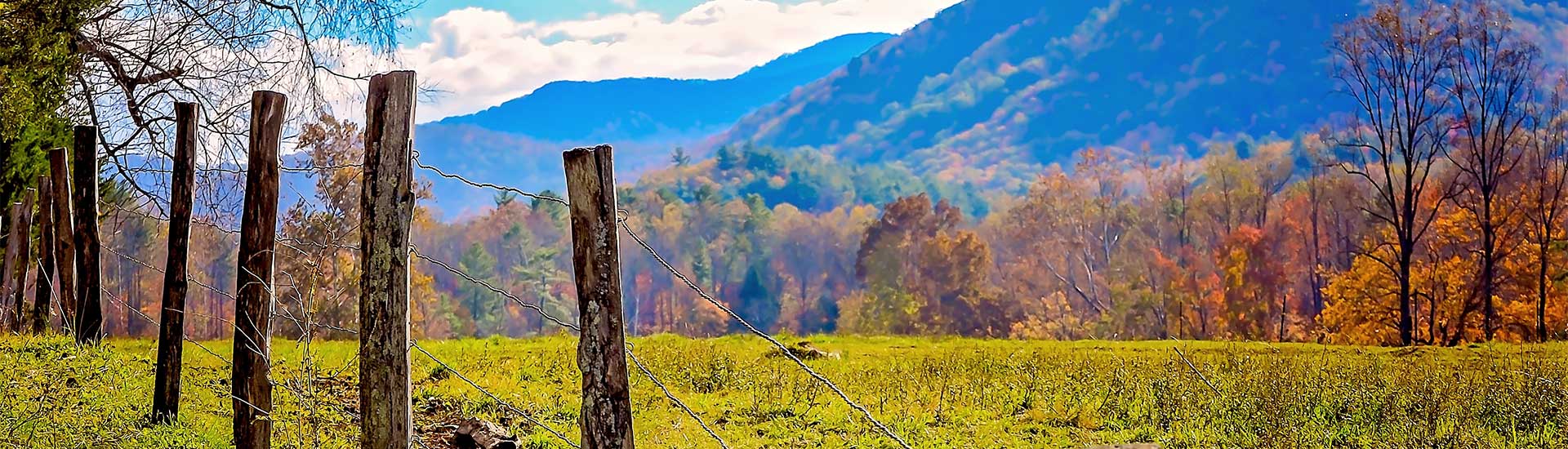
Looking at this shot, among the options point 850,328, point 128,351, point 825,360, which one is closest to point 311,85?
point 128,351

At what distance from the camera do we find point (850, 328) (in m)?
67.9

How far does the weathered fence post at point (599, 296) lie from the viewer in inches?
181

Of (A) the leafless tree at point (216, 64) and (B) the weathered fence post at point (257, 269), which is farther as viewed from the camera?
(A) the leafless tree at point (216, 64)

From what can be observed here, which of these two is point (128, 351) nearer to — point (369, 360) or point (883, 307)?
point (369, 360)

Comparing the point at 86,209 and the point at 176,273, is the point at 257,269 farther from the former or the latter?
the point at 86,209

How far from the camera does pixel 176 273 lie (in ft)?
22.3

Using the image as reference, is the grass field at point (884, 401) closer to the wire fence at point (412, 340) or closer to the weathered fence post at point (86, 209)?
the wire fence at point (412, 340)

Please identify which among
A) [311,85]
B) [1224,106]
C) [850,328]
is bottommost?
[850,328]

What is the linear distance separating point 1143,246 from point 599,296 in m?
64.5

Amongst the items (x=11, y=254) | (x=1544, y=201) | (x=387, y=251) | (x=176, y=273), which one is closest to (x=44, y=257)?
(x=11, y=254)

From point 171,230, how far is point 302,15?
980 centimetres

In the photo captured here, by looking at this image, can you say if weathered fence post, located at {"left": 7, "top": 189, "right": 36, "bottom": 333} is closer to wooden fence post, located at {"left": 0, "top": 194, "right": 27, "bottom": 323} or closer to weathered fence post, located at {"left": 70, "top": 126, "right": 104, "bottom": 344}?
wooden fence post, located at {"left": 0, "top": 194, "right": 27, "bottom": 323}

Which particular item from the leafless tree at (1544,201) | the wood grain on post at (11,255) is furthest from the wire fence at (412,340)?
the leafless tree at (1544,201)

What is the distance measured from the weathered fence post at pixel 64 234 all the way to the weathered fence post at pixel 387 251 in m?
6.71
